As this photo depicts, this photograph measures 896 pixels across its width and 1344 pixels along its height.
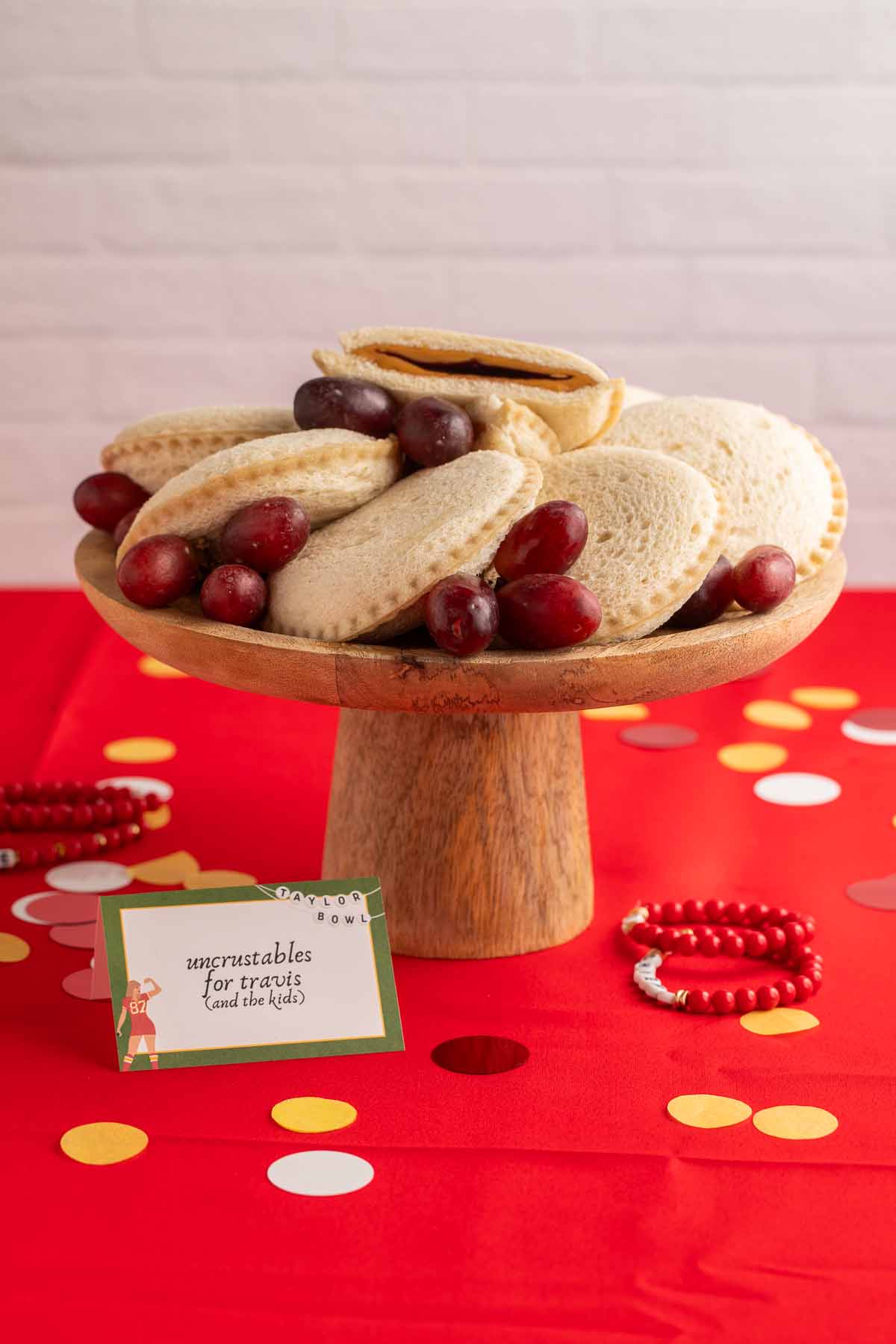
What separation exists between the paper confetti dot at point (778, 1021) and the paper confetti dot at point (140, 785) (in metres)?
0.53

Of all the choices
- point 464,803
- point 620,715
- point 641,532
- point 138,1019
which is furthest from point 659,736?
point 138,1019

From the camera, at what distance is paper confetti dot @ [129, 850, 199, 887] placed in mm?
1141

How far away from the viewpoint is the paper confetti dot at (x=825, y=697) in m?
1.46

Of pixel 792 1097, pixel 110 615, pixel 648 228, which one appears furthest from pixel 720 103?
pixel 792 1097

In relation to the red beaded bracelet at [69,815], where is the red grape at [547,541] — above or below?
above

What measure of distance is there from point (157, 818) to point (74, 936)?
21cm

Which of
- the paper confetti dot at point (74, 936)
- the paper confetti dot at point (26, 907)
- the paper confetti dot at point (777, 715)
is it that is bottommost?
the paper confetti dot at point (74, 936)

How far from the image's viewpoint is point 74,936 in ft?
3.42

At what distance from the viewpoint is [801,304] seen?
6.44 ft

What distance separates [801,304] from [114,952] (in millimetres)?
1376

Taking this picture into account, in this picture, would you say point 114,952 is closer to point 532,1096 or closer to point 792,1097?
point 532,1096

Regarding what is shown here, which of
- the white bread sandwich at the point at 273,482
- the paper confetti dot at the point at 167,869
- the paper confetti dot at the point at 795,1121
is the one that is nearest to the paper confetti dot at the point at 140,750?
the paper confetti dot at the point at 167,869

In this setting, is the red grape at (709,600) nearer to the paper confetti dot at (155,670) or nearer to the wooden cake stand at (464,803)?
the wooden cake stand at (464,803)

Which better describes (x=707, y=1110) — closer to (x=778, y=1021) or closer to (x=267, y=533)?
(x=778, y=1021)
